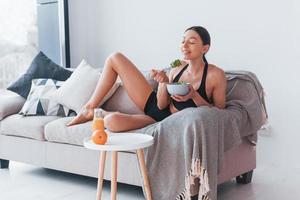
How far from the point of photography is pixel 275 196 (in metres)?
2.80

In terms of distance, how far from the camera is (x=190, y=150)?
234 centimetres

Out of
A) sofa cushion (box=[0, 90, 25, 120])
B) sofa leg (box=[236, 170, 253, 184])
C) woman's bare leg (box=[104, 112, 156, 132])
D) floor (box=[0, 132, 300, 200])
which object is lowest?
floor (box=[0, 132, 300, 200])

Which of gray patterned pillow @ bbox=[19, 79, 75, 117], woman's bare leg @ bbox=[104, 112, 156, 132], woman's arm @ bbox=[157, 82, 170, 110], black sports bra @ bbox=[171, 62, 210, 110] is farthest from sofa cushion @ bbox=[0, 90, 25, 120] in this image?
black sports bra @ bbox=[171, 62, 210, 110]

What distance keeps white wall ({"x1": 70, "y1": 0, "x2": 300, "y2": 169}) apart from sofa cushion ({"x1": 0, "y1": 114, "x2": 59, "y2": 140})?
1.29 m

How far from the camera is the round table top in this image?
2158 millimetres

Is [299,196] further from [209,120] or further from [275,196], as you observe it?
[209,120]

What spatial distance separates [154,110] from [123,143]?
2.43ft

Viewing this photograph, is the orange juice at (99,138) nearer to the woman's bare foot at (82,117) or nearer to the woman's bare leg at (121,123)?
the woman's bare leg at (121,123)

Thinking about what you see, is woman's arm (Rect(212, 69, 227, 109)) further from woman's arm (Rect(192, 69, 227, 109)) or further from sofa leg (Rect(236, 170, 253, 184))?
sofa leg (Rect(236, 170, 253, 184))

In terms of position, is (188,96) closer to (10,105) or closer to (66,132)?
(66,132)

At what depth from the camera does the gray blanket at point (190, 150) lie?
2.34 m

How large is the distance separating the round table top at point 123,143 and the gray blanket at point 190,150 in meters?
0.15

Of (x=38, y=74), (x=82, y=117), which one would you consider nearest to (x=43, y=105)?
(x=38, y=74)

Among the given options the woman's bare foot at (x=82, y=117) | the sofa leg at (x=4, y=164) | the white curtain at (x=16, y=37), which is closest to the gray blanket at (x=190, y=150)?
the woman's bare foot at (x=82, y=117)
